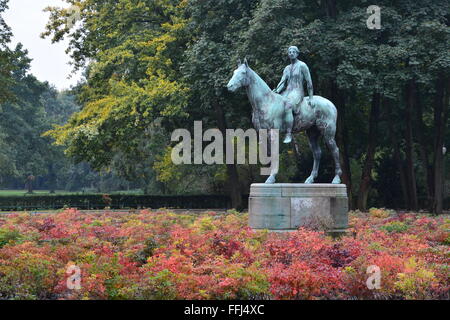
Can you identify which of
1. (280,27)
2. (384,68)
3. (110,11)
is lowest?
(384,68)

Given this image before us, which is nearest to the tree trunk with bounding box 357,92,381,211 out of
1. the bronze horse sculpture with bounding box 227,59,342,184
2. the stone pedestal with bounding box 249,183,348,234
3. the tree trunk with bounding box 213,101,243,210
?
the tree trunk with bounding box 213,101,243,210

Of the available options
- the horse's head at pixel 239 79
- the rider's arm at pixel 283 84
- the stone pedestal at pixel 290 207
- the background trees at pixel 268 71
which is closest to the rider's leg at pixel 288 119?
the rider's arm at pixel 283 84

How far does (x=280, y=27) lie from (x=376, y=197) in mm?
17514

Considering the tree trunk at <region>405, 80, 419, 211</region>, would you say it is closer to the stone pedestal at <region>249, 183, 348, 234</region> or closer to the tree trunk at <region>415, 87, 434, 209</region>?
the tree trunk at <region>415, 87, 434, 209</region>

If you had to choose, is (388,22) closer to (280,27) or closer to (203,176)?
(280,27)

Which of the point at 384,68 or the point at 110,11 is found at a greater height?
the point at 110,11

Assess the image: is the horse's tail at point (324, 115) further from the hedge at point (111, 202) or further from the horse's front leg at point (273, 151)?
the hedge at point (111, 202)

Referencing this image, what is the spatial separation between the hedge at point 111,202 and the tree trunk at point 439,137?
1602 centimetres

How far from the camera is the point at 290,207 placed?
16500 millimetres

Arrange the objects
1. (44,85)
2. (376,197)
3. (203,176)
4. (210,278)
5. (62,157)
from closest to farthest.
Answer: (210,278) → (376,197) → (203,176) → (44,85) → (62,157)

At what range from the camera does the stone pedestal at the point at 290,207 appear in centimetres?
1642

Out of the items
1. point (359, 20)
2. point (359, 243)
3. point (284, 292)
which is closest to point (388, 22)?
point (359, 20)

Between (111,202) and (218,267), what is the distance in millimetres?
32813
